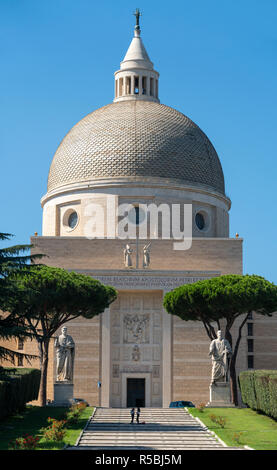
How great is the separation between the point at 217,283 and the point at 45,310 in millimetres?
8028

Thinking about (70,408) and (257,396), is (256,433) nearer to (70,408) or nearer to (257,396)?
(257,396)

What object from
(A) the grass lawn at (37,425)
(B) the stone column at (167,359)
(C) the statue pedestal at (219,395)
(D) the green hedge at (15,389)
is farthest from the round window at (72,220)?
(C) the statue pedestal at (219,395)

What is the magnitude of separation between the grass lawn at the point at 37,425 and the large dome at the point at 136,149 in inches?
856

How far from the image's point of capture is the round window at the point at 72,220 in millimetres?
50312

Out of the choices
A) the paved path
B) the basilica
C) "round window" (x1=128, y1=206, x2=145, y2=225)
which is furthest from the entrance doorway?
the paved path

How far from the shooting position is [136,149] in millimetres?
50406

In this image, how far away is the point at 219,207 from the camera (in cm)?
5166

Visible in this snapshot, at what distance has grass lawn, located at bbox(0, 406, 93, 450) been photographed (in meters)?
19.7

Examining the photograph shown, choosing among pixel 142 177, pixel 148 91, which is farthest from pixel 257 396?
pixel 148 91

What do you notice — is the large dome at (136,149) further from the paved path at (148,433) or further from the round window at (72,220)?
the paved path at (148,433)

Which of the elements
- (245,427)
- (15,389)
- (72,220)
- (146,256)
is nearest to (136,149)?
(72,220)

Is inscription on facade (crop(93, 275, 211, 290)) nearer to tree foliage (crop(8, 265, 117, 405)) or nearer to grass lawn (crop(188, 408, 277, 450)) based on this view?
tree foliage (crop(8, 265, 117, 405))

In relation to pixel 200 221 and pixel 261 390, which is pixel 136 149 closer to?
pixel 200 221

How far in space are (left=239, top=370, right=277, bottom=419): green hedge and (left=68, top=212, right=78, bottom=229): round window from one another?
21.1m
